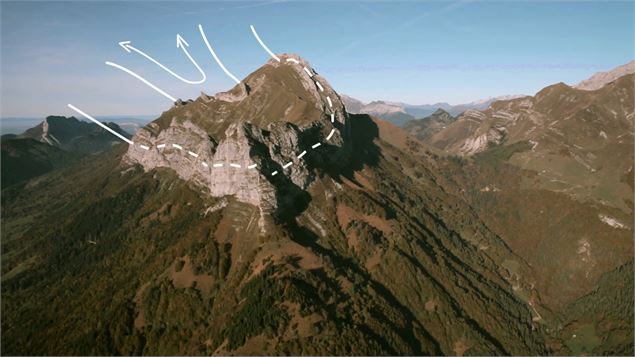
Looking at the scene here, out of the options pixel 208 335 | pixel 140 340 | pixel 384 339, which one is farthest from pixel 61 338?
pixel 384 339

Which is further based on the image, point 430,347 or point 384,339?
point 430,347

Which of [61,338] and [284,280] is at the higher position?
[284,280]

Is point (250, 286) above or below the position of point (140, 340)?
above

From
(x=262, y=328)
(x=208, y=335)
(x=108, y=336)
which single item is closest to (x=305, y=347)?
(x=262, y=328)

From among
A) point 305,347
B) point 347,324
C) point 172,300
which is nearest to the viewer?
point 305,347

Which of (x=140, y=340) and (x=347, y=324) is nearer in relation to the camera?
(x=347, y=324)

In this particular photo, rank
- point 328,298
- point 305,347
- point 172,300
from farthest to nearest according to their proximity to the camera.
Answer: point 172,300 → point 328,298 → point 305,347

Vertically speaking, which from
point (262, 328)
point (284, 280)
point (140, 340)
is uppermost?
point (284, 280)

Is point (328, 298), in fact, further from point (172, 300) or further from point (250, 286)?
point (172, 300)

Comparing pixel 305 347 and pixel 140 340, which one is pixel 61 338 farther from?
pixel 305 347
